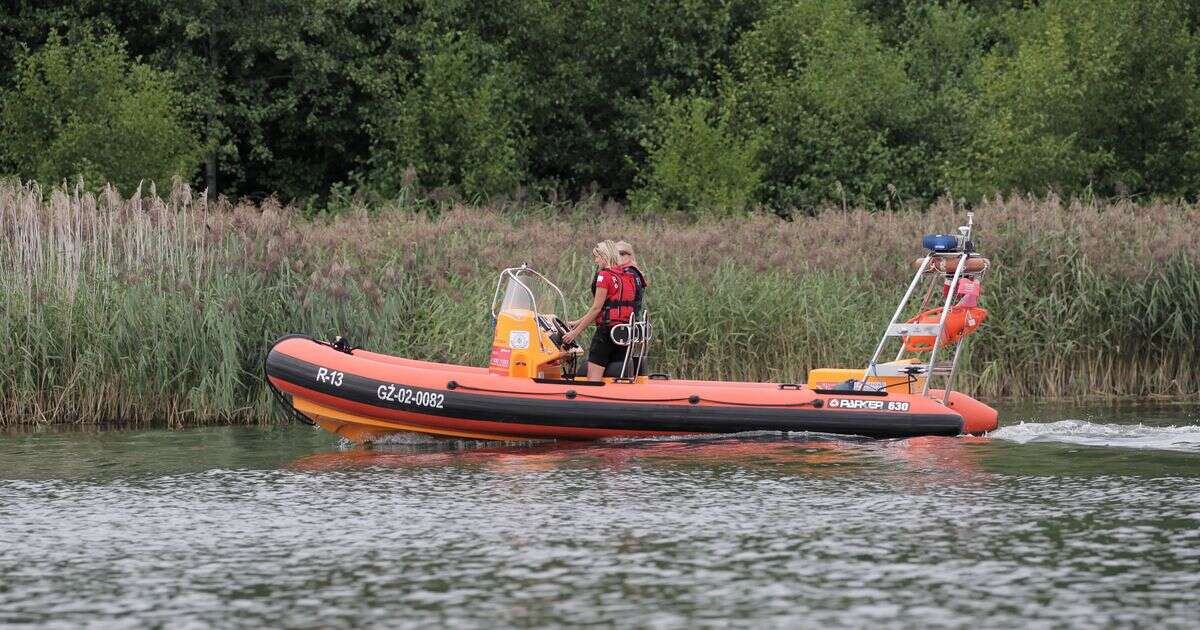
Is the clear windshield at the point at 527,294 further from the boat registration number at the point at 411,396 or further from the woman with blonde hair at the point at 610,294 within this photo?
the boat registration number at the point at 411,396

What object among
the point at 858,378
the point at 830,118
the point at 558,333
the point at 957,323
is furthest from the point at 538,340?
the point at 830,118

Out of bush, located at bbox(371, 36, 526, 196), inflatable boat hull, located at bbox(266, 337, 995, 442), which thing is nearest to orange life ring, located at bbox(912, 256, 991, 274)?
inflatable boat hull, located at bbox(266, 337, 995, 442)

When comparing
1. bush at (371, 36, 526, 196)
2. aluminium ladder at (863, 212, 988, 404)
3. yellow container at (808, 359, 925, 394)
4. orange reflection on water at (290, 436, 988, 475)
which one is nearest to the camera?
orange reflection on water at (290, 436, 988, 475)

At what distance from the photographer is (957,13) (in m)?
41.3

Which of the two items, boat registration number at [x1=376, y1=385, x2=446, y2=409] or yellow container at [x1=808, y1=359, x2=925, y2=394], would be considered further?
yellow container at [x1=808, y1=359, x2=925, y2=394]

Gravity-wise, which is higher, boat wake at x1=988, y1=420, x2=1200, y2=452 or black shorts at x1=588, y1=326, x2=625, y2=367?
black shorts at x1=588, y1=326, x2=625, y2=367

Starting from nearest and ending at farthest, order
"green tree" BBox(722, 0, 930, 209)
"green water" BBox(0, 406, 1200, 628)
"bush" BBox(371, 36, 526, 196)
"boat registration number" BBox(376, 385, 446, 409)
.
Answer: "green water" BBox(0, 406, 1200, 628), "boat registration number" BBox(376, 385, 446, 409), "green tree" BBox(722, 0, 930, 209), "bush" BBox(371, 36, 526, 196)

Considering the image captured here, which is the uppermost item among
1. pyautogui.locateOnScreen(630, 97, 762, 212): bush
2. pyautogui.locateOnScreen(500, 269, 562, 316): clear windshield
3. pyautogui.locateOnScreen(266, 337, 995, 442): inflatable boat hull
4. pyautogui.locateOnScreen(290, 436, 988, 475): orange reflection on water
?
pyautogui.locateOnScreen(630, 97, 762, 212): bush

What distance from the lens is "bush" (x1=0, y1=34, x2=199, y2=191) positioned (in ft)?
75.0

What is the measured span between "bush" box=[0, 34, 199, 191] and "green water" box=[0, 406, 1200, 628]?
1010 centimetres

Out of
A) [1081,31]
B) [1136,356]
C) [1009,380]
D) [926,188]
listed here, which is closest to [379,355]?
[1009,380]

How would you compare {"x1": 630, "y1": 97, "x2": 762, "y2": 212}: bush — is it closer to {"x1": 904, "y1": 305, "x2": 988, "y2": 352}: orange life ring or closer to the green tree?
the green tree

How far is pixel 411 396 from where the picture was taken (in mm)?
12977

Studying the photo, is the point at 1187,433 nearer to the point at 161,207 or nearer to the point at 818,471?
the point at 818,471
